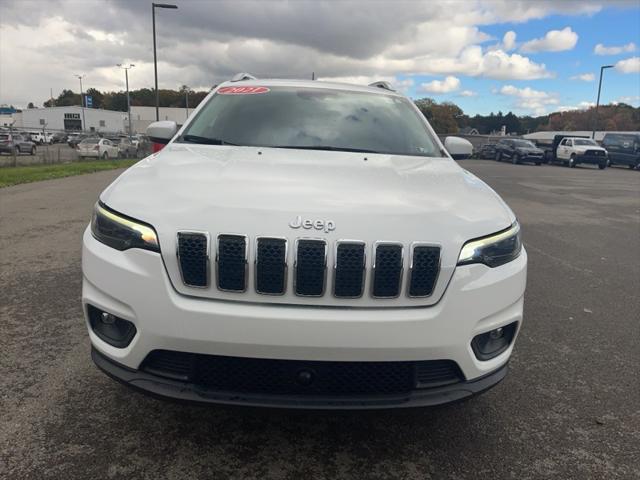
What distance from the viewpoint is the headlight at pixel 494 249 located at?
216cm

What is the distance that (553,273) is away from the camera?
583 cm

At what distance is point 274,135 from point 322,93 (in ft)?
2.49

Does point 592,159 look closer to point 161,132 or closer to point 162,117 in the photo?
point 161,132

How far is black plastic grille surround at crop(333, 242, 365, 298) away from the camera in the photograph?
6.55ft

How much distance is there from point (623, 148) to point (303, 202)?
123ft

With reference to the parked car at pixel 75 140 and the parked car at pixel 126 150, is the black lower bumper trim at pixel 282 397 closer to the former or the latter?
the parked car at pixel 126 150

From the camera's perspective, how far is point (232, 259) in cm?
199

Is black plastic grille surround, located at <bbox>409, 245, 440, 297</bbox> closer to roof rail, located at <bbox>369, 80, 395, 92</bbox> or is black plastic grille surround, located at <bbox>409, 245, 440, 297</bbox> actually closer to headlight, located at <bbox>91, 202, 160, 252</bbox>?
headlight, located at <bbox>91, 202, 160, 252</bbox>

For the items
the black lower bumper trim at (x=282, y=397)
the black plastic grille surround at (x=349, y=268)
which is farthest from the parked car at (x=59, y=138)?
the black plastic grille surround at (x=349, y=268)

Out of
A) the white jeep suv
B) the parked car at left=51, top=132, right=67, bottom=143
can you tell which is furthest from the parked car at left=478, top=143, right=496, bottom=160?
the parked car at left=51, top=132, right=67, bottom=143

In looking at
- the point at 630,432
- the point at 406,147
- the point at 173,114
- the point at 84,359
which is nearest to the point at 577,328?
the point at 630,432

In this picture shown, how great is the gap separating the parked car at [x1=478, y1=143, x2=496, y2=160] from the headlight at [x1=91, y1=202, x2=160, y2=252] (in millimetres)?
40703

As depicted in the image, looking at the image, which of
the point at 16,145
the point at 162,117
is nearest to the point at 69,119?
the point at 162,117

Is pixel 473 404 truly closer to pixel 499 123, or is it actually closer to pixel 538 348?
pixel 538 348
